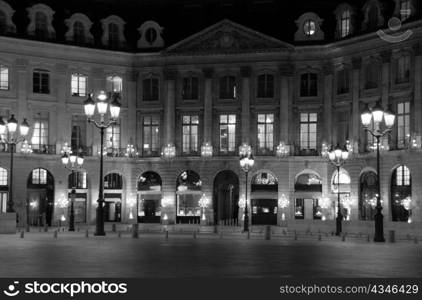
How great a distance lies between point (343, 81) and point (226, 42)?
10.7m

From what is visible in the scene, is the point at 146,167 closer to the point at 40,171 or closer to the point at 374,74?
the point at 40,171

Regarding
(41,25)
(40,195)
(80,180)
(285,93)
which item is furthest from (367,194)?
(41,25)

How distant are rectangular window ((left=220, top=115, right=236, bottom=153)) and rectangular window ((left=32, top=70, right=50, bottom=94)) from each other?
601 inches

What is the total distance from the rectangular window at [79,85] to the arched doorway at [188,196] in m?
11.2

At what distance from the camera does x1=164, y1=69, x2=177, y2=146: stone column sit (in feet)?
265

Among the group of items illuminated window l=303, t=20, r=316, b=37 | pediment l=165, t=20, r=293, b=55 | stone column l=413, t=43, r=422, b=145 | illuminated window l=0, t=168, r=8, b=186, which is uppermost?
illuminated window l=303, t=20, r=316, b=37

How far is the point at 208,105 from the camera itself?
80.8 m

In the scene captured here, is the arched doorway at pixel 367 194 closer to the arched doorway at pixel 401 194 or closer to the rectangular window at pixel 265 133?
the arched doorway at pixel 401 194

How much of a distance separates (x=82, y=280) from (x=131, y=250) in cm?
1448

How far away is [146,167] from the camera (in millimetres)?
81750

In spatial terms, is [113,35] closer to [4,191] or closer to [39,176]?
[39,176]

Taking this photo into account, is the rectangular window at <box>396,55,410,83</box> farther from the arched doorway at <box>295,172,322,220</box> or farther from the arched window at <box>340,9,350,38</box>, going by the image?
the arched doorway at <box>295,172,322,220</box>

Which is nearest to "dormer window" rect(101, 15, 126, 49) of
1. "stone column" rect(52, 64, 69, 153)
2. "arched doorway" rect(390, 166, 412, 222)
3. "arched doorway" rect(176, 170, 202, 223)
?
"stone column" rect(52, 64, 69, 153)

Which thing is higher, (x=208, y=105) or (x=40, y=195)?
(x=208, y=105)
